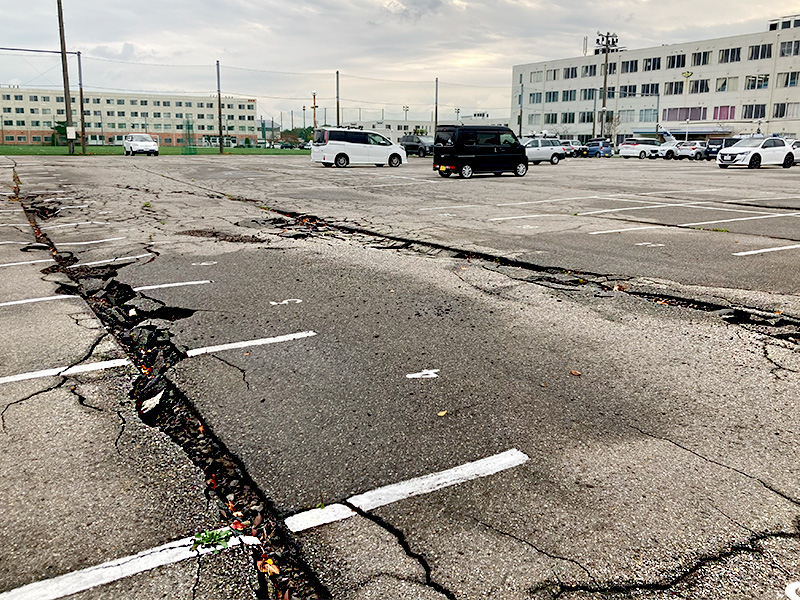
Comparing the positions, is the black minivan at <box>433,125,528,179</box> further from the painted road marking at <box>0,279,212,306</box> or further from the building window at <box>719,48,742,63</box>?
the building window at <box>719,48,742,63</box>

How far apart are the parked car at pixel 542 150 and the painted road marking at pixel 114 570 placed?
42.1m

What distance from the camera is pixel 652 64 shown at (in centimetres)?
9169

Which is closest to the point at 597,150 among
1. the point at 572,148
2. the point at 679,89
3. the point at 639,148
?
the point at 572,148

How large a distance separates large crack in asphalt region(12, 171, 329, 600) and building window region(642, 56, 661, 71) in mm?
98099

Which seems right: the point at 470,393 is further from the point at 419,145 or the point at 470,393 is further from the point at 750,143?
the point at 419,145

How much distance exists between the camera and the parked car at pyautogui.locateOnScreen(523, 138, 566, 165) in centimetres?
4247

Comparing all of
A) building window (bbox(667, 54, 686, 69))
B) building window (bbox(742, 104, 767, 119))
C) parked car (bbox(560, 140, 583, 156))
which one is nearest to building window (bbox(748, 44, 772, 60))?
building window (bbox(742, 104, 767, 119))

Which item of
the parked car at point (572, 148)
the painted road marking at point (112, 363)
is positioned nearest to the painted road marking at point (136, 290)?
the painted road marking at point (112, 363)

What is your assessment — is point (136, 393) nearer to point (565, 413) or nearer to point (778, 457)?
point (565, 413)

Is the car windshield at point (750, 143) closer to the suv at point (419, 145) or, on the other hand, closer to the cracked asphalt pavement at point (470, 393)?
the suv at point (419, 145)

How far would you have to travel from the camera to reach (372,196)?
18.0 meters

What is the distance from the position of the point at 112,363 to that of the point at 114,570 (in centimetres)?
252

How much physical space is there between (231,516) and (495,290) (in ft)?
14.7

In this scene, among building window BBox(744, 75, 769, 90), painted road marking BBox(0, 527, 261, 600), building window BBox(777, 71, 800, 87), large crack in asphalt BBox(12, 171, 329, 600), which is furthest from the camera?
building window BBox(744, 75, 769, 90)
